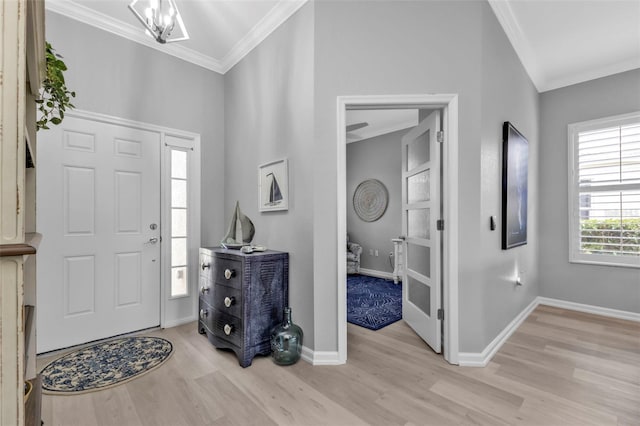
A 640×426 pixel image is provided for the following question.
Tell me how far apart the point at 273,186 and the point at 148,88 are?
1577 millimetres

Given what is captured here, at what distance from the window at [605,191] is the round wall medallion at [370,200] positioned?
2.66m

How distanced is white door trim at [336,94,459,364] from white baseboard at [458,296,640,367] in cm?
11

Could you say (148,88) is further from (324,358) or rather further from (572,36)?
(572,36)

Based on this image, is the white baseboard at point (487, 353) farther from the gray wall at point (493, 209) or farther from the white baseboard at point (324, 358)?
the white baseboard at point (324, 358)

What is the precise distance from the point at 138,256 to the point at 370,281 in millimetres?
3461

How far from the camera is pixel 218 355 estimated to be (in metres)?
2.35

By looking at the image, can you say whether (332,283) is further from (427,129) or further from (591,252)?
(591,252)

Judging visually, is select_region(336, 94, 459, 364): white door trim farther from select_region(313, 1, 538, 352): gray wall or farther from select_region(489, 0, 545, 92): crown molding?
select_region(489, 0, 545, 92): crown molding

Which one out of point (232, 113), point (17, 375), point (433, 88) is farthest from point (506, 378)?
point (232, 113)

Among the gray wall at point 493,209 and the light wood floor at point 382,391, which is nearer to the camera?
the light wood floor at point 382,391

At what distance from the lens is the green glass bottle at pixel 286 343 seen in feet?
7.13

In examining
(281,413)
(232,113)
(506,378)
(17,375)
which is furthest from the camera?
(232,113)

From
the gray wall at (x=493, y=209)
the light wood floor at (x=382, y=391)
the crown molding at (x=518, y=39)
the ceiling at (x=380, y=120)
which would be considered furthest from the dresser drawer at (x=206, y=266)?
the crown molding at (x=518, y=39)

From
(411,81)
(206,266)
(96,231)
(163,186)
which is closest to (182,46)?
(163,186)
